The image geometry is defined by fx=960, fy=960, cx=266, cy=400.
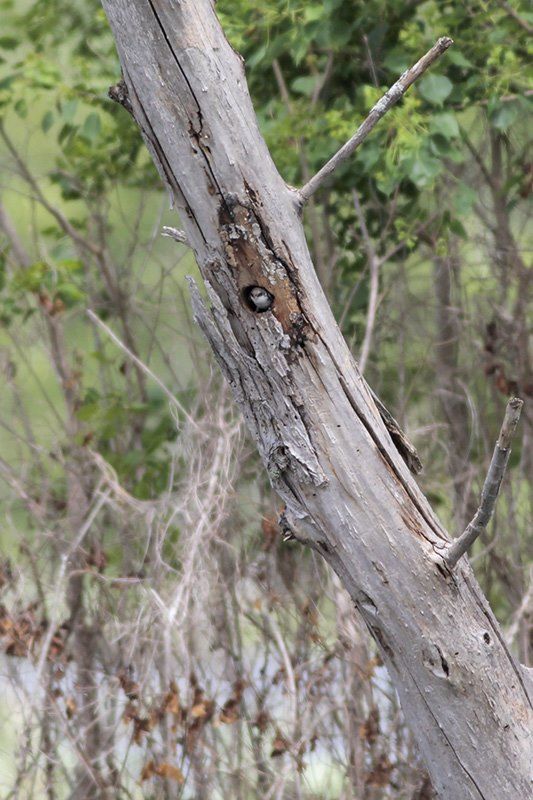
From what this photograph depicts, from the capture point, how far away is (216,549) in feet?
12.5

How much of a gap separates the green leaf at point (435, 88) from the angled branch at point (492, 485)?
2.22 metres

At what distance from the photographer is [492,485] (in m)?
1.71

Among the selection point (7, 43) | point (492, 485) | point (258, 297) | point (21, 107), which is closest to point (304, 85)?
point (21, 107)

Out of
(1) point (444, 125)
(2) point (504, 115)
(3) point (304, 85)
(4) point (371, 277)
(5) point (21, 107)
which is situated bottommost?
(5) point (21, 107)

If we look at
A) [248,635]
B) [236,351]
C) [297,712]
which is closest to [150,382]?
[248,635]

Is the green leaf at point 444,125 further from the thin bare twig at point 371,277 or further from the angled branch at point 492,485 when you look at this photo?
the angled branch at point 492,485

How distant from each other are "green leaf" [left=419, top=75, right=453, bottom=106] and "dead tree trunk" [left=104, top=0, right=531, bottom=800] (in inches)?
77.8

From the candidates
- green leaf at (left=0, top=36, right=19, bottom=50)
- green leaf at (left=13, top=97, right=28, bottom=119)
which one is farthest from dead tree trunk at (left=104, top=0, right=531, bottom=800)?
green leaf at (left=0, top=36, right=19, bottom=50)

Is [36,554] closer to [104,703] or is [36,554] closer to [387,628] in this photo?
[104,703]

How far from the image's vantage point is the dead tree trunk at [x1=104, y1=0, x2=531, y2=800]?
5.79 feet

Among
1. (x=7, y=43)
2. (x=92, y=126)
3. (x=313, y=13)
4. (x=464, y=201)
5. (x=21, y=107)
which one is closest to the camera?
(x=313, y=13)

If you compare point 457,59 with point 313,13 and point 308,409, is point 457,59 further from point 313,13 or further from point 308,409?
point 308,409

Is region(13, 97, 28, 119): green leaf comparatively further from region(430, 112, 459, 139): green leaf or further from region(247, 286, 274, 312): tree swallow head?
region(247, 286, 274, 312): tree swallow head

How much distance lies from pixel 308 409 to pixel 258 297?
233 millimetres
